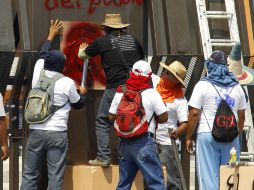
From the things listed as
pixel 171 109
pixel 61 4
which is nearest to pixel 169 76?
pixel 171 109

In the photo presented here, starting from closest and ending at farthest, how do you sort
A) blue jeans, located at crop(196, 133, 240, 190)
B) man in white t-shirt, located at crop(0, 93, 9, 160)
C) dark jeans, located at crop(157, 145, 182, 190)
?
man in white t-shirt, located at crop(0, 93, 9, 160)
blue jeans, located at crop(196, 133, 240, 190)
dark jeans, located at crop(157, 145, 182, 190)

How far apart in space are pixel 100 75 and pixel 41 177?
135cm

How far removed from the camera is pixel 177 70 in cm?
1043

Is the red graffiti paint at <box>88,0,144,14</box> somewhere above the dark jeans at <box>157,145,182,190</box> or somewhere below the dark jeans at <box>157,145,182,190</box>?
above

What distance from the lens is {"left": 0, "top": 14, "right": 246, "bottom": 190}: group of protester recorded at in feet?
31.9

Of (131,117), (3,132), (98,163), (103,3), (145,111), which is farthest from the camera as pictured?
(103,3)

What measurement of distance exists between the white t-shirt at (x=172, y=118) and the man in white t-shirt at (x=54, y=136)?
35.9 inches

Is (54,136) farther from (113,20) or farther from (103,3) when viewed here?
(103,3)

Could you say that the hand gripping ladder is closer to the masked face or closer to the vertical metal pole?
the masked face

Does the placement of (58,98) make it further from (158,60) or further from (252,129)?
(252,129)

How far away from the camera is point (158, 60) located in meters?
11.3

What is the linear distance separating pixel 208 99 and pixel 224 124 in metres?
0.31

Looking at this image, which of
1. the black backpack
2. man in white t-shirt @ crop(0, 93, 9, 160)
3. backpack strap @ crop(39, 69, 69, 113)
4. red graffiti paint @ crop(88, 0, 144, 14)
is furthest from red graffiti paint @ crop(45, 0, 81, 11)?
the black backpack

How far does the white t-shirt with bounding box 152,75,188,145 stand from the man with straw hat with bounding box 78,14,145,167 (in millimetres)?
Answer: 591
